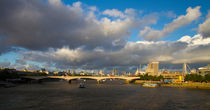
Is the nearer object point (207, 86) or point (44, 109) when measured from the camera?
point (44, 109)

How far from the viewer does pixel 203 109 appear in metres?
33.8

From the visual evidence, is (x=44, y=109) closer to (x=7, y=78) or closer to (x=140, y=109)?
(x=140, y=109)

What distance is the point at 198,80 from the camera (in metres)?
104

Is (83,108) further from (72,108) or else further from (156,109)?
(156,109)

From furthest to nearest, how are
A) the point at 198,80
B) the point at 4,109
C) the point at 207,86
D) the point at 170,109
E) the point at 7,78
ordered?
the point at 7,78 < the point at 198,80 < the point at 207,86 < the point at 170,109 < the point at 4,109

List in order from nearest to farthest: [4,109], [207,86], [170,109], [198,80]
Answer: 1. [4,109]
2. [170,109]
3. [207,86]
4. [198,80]

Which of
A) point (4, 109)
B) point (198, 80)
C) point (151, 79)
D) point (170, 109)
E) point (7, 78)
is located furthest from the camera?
point (151, 79)

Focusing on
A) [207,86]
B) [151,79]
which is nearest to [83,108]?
[207,86]

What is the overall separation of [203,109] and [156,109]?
9482 mm

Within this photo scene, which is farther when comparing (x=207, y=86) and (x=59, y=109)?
(x=207, y=86)

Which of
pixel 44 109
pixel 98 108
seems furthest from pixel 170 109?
pixel 44 109

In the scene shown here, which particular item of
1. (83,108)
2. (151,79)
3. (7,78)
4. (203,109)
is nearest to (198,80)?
(151,79)

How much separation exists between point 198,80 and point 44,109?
98564 millimetres

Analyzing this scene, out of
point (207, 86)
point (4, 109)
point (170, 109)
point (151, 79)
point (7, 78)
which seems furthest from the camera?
point (151, 79)
